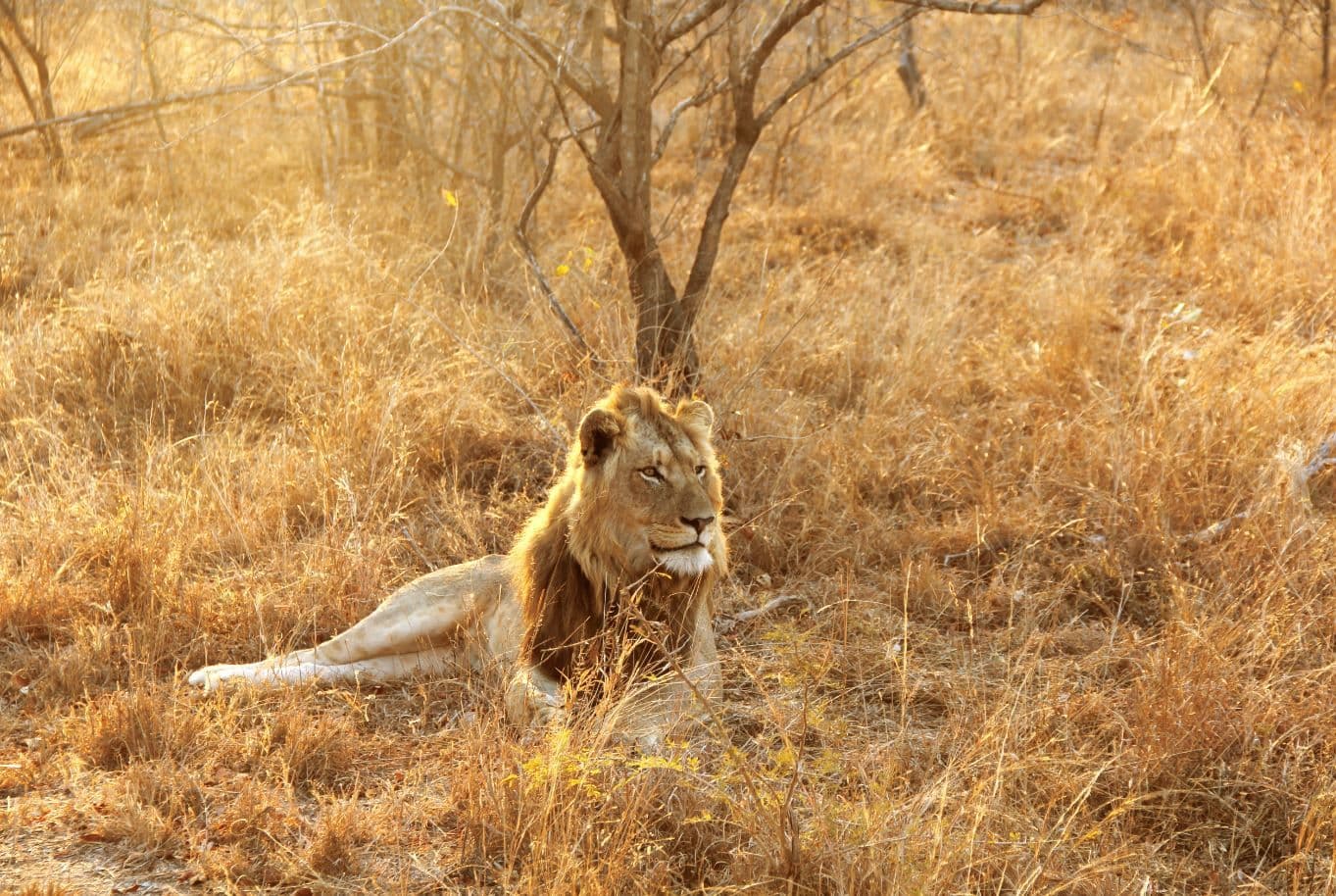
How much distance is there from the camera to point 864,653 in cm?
485

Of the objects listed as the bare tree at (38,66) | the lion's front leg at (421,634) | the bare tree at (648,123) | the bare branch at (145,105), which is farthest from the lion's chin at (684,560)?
the bare tree at (38,66)

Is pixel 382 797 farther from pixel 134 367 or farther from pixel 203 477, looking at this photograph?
pixel 134 367

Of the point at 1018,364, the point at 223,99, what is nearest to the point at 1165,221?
the point at 1018,364

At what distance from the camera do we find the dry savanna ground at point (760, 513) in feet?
11.8

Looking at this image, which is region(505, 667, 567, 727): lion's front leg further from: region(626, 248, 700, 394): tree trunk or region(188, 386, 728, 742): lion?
region(626, 248, 700, 394): tree trunk

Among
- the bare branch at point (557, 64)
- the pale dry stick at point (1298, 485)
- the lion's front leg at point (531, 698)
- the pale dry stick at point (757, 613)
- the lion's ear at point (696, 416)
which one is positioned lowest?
the pale dry stick at point (757, 613)

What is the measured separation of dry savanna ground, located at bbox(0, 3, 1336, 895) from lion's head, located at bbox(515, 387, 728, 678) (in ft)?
1.09

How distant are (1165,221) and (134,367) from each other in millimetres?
6195

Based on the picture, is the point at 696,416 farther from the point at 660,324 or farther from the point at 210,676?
the point at 660,324

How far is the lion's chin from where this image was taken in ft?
13.5

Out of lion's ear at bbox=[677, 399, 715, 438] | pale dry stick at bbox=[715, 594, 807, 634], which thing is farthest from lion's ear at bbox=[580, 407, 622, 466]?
pale dry stick at bbox=[715, 594, 807, 634]

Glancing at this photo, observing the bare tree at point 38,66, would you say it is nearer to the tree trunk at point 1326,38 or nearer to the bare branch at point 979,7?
the bare branch at point 979,7

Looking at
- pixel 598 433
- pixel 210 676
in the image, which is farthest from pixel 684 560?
pixel 210 676

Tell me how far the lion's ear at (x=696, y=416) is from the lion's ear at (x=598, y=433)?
0.90ft
